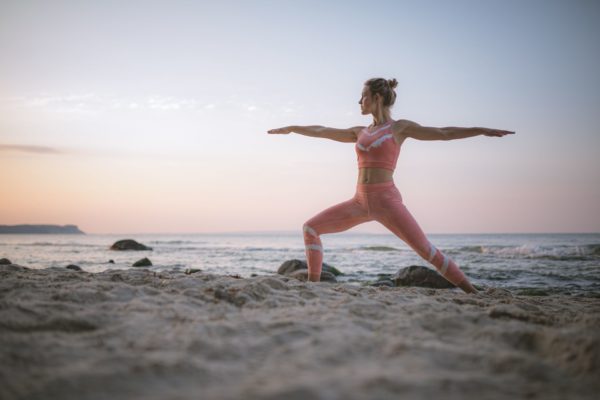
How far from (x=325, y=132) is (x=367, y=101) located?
0.76 meters

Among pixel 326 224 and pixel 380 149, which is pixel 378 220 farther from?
pixel 380 149

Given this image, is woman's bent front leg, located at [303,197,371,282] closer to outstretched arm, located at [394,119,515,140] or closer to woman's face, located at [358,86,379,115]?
outstretched arm, located at [394,119,515,140]

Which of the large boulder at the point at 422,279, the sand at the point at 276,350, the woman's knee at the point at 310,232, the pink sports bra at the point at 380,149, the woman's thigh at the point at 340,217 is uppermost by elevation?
the pink sports bra at the point at 380,149

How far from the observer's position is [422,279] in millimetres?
7941

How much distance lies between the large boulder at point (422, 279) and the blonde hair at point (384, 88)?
4.37m

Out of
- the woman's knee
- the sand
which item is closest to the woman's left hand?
the sand

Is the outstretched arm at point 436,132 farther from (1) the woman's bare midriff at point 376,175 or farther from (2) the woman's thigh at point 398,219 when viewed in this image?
(2) the woman's thigh at point 398,219

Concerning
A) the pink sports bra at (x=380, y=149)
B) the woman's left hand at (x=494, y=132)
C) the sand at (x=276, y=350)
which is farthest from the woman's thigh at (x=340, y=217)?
the sand at (x=276, y=350)

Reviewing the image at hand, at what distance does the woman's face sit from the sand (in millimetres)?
2911

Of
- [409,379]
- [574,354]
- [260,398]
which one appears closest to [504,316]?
[574,354]

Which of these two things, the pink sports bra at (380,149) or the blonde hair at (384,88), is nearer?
the pink sports bra at (380,149)

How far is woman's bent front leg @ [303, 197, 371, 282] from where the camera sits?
4988mm

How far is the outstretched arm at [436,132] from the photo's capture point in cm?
448

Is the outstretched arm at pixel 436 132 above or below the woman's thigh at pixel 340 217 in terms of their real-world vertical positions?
above
